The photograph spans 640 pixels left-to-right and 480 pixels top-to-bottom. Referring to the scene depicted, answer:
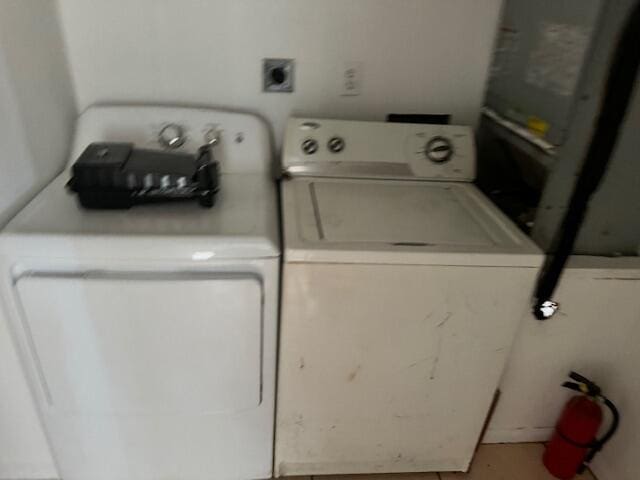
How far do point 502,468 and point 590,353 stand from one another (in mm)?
472

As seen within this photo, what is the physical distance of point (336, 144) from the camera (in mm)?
1585

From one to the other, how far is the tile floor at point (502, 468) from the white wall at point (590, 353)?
108 millimetres

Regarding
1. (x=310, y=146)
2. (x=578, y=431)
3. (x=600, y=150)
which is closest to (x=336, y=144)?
(x=310, y=146)

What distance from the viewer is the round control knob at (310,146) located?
158 cm

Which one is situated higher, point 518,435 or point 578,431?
point 578,431

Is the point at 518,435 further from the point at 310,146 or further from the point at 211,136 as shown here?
the point at 211,136

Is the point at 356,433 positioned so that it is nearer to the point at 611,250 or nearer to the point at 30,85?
the point at 611,250

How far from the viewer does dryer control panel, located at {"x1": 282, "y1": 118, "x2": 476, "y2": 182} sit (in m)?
1.58

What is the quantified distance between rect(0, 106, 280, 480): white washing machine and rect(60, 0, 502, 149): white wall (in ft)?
0.55

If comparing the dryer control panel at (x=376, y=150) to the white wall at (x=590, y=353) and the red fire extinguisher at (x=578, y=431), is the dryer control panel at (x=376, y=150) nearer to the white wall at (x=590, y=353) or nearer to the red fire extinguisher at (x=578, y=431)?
the white wall at (x=590, y=353)

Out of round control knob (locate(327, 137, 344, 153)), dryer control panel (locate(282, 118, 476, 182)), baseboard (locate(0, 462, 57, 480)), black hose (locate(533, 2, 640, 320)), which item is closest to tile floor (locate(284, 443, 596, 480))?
black hose (locate(533, 2, 640, 320))

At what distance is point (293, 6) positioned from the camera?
1.54m

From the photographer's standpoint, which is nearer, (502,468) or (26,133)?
(26,133)

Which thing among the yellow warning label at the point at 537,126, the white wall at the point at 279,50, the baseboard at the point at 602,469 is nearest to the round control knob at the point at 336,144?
the white wall at the point at 279,50
